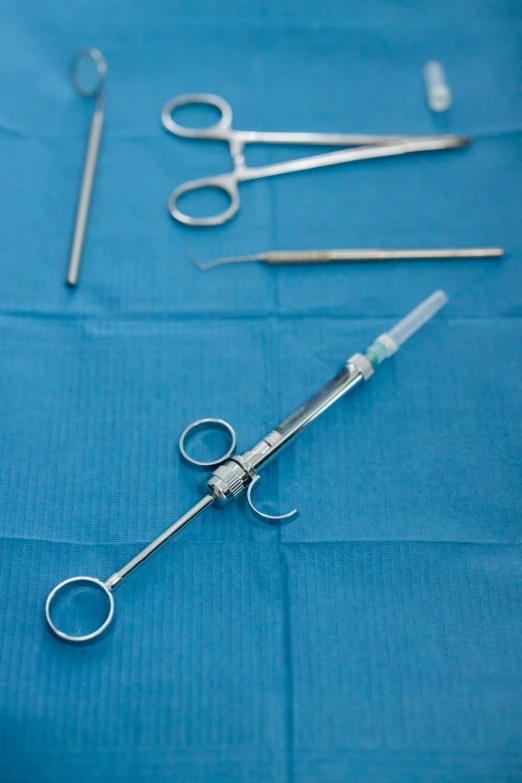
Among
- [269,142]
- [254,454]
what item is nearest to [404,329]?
[254,454]

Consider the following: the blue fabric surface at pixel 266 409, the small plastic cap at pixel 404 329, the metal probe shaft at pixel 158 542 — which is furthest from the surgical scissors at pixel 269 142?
the metal probe shaft at pixel 158 542

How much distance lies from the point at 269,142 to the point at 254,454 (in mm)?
603

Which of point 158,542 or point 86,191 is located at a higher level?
point 86,191

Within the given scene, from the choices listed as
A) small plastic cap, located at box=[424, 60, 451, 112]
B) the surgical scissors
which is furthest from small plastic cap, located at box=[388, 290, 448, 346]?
small plastic cap, located at box=[424, 60, 451, 112]

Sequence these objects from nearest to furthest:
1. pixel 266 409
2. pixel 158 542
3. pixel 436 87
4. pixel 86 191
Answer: pixel 158 542, pixel 266 409, pixel 86 191, pixel 436 87

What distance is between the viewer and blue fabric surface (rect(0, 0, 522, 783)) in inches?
33.7

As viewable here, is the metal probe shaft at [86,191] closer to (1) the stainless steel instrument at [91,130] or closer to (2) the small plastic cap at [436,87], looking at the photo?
(1) the stainless steel instrument at [91,130]

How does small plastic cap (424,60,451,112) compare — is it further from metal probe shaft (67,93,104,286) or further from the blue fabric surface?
metal probe shaft (67,93,104,286)

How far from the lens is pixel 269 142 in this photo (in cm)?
124

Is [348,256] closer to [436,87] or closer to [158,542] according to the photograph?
[436,87]

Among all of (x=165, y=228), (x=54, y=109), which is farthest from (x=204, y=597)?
(x=54, y=109)

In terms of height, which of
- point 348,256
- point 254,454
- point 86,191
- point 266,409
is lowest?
point 254,454

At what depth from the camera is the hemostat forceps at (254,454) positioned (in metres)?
0.88

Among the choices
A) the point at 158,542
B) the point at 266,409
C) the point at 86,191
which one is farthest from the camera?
the point at 86,191
